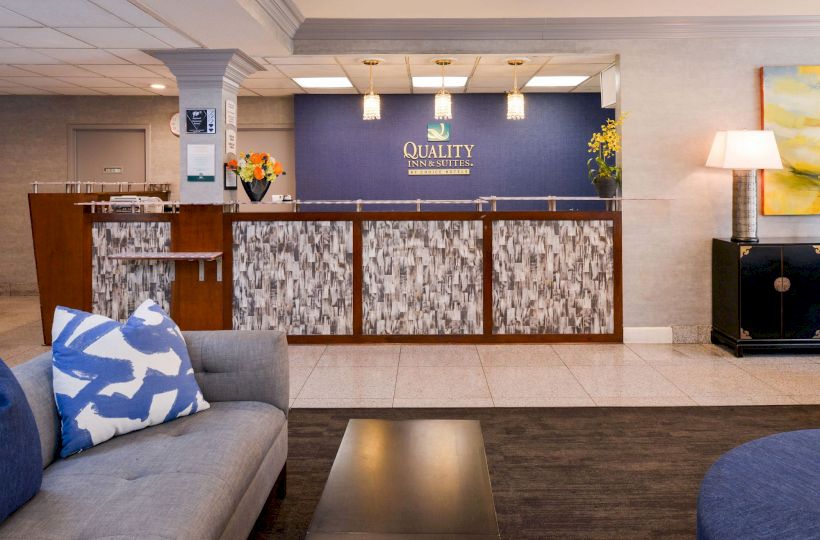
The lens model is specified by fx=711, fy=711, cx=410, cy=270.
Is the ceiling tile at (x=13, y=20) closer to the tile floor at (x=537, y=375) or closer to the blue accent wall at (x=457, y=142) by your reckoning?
the tile floor at (x=537, y=375)

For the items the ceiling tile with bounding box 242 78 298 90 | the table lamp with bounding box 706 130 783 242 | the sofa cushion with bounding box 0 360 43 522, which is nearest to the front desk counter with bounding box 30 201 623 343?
the table lamp with bounding box 706 130 783 242

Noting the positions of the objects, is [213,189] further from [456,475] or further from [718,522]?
[718,522]

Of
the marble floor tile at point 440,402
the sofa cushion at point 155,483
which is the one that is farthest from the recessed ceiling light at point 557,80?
the sofa cushion at point 155,483

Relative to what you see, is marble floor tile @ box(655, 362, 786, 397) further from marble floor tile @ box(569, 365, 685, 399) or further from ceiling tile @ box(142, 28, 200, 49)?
ceiling tile @ box(142, 28, 200, 49)

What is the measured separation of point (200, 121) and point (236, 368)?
424 cm

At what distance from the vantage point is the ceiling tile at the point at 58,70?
24.8ft

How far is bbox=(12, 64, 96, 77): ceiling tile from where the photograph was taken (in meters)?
7.56

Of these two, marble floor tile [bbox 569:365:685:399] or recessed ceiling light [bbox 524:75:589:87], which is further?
recessed ceiling light [bbox 524:75:589:87]

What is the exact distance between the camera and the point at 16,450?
1896 millimetres

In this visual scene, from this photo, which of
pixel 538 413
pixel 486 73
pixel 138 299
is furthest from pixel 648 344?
pixel 138 299

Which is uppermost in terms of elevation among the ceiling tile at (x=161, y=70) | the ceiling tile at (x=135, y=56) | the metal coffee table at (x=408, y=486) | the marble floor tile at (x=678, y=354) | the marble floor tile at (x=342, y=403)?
the ceiling tile at (x=161, y=70)

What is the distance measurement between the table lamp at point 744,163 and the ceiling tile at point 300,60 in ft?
12.1

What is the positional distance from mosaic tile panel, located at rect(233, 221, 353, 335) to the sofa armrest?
3.50 meters

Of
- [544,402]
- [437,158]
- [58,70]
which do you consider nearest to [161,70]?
[58,70]
